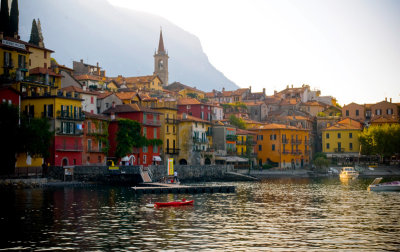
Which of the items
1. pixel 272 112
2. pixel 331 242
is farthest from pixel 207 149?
pixel 331 242

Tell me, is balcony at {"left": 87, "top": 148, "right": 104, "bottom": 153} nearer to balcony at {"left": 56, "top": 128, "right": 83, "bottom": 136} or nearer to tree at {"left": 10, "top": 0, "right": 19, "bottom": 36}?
balcony at {"left": 56, "top": 128, "right": 83, "bottom": 136}

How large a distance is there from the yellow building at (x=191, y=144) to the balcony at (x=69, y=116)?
24718mm

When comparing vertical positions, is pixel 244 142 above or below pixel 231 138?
below

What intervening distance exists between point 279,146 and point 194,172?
38.7 metres

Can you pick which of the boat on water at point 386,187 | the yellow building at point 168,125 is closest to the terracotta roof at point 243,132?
the yellow building at point 168,125

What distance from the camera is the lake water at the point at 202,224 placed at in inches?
1041

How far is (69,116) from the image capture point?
7350 centimetres

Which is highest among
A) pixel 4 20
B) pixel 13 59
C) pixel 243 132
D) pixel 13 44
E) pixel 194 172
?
pixel 4 20

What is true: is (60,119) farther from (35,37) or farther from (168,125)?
(35,37)

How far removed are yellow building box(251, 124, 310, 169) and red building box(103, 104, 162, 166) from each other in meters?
35.8

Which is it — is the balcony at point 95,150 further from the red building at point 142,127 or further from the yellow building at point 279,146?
the yellow building at point 279,146

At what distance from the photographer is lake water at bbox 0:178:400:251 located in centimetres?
2644

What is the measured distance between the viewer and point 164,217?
3700cm

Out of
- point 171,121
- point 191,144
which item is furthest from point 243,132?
point 171,121
